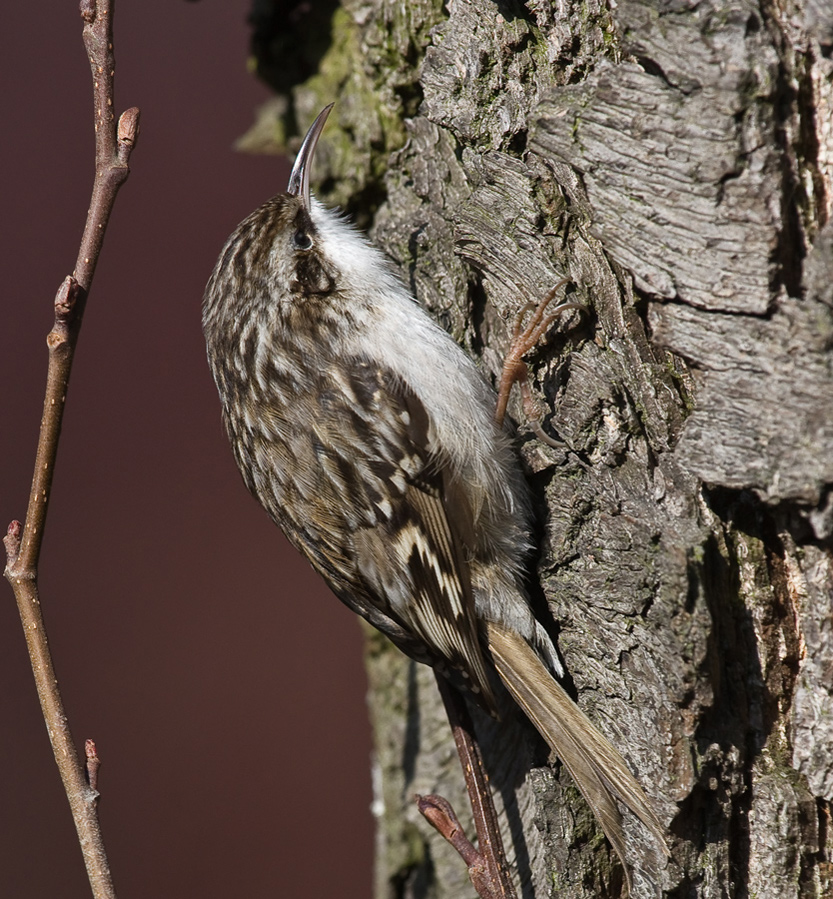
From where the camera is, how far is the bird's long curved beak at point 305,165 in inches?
75.5

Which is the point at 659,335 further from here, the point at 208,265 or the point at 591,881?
the point at 208,265

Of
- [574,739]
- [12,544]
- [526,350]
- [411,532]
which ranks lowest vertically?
[574,739]

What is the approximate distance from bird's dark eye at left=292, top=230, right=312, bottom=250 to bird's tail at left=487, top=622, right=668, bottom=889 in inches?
34.2

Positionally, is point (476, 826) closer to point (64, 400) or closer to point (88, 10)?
point (64, 400)

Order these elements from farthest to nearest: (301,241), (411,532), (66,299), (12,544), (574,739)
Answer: (301,241), (411,532), (574,739), (12,544), (66,299)

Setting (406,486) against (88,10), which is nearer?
(88,10)

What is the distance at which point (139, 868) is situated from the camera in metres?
3.52

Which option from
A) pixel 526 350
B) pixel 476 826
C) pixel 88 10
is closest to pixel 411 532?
pixel 526 350

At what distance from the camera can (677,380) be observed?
143 cm

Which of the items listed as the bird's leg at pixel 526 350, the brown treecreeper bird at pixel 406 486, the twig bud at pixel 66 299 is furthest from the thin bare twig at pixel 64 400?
the bird's leg at pixel 526 350

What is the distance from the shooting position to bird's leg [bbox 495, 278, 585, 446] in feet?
5.14

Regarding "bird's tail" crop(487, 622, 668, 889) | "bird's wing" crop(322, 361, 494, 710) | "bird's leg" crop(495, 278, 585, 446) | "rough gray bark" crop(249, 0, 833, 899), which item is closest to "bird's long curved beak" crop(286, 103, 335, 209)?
"rough gray bark" crop(249, 0, 833, 899)

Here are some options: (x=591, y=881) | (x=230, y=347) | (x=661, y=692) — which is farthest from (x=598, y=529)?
(x=230, y=347)

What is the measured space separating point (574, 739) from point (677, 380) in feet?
2.12
